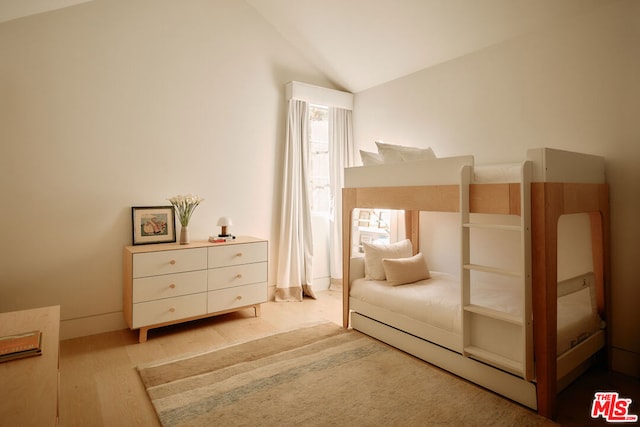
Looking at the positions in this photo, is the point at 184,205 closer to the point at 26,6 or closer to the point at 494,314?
the point at 26,6

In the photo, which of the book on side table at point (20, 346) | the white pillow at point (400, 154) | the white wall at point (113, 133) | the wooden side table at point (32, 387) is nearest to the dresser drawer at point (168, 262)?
the white wall at point (113, 133)

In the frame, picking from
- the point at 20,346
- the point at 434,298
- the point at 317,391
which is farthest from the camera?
the point at 434,298

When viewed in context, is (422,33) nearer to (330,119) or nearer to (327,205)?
(330,119)

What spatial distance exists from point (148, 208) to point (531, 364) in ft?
10.2

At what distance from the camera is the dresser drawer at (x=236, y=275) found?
317cm

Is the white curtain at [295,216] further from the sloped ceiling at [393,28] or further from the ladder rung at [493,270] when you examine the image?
the ladder rung at [493,270]

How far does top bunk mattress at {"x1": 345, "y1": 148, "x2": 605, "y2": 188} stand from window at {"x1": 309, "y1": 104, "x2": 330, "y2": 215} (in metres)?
1.44

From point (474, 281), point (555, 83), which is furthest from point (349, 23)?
point (474, 281)

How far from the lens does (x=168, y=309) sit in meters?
2.95

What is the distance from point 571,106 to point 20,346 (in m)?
3.63

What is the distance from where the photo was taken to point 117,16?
305 centimetres

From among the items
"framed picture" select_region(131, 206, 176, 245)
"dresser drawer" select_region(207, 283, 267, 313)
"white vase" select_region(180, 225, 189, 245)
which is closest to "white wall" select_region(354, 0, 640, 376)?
"dresser drawer" select_region(207, 283, 267, 313)

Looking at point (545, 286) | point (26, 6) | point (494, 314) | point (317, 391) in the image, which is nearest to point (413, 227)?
point (494, 314)

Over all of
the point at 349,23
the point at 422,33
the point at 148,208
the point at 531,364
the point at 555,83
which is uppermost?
the point at 349,23
